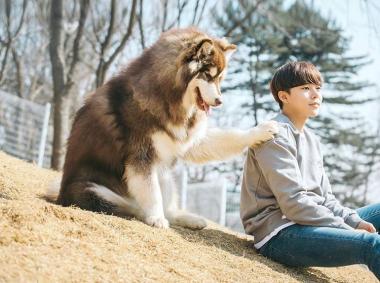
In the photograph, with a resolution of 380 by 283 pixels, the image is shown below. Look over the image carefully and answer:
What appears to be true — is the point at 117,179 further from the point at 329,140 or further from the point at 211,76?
the point at 329,140

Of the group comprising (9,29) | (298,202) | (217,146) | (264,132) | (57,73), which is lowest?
(298,202)

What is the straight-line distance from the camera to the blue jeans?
3016mm

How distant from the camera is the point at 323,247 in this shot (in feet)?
10.3

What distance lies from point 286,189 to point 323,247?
0.45 m

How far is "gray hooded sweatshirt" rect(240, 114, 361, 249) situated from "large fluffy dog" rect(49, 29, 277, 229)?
0.53ft

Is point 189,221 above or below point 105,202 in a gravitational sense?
below

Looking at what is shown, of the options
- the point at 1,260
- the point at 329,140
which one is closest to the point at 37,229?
the point at 1,260

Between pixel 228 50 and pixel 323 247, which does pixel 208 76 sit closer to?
pixel 228 50

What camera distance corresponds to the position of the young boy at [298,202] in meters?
3.13

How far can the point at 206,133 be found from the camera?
3.97 meters

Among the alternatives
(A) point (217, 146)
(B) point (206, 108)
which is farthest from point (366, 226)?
(B) point (206, 108)

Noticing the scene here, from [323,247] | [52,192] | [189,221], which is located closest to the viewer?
[323,247]

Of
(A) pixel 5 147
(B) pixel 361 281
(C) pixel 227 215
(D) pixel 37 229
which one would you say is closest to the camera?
(D) pixel 37 229

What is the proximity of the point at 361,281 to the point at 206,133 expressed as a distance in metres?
1.80
